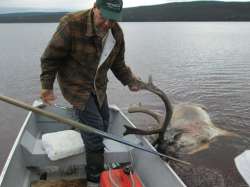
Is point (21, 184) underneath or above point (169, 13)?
above

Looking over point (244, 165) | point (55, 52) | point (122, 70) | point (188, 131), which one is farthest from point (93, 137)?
point (188, 131)

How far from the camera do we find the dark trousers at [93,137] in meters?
3.99

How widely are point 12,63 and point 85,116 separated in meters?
17.6

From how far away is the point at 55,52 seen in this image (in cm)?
359

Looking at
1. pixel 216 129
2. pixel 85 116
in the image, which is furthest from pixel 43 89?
pixel 216 129

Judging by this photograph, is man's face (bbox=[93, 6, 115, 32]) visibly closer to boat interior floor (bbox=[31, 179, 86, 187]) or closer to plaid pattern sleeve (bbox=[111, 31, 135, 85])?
plaid pattern sleeve (bbox=[111, 31, 135, 85])

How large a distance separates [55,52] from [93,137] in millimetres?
1177

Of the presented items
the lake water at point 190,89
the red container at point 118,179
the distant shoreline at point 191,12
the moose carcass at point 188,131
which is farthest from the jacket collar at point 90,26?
the distant shoreline at point 191,12

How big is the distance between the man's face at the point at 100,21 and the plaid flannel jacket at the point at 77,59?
9cm

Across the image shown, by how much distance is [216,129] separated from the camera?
949 cm

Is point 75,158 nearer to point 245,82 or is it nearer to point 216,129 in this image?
point 216,129

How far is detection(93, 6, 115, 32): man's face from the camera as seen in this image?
342cm

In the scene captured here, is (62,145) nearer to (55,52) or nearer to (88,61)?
(88,61)

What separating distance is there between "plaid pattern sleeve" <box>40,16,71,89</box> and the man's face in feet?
1.07
